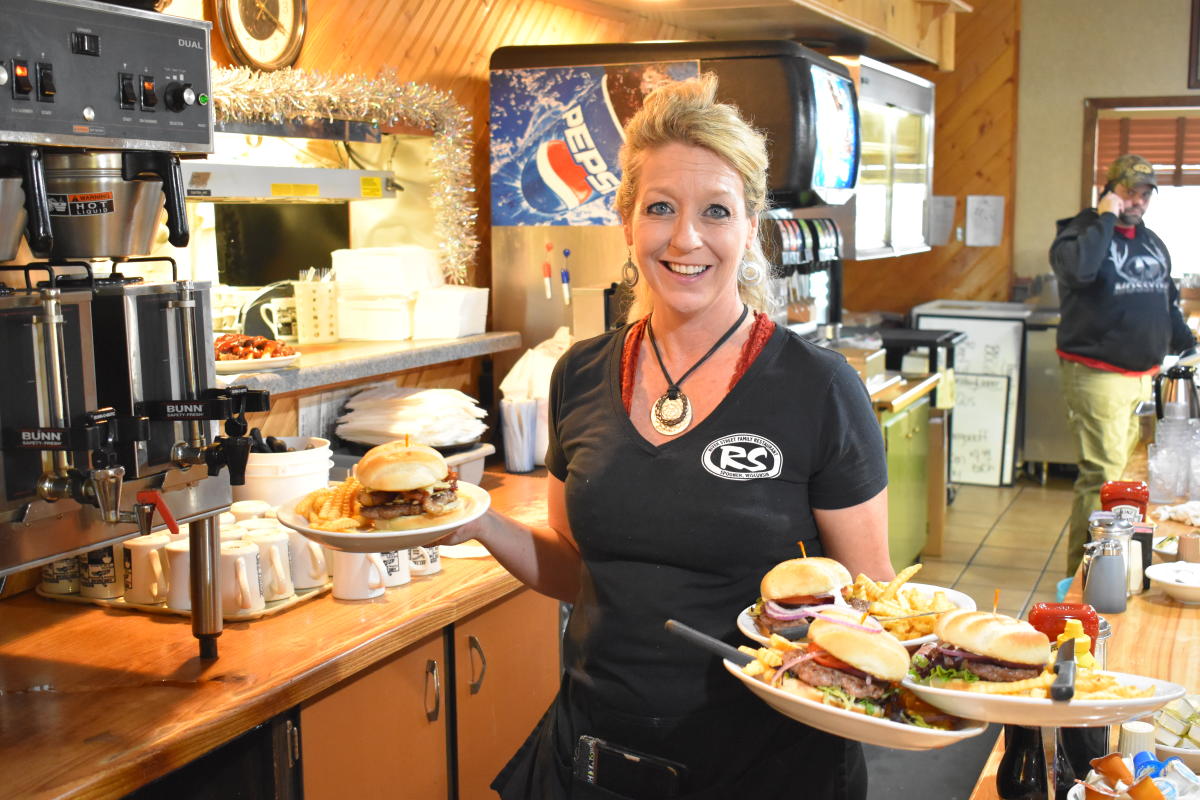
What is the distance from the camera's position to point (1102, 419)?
5.92 metres

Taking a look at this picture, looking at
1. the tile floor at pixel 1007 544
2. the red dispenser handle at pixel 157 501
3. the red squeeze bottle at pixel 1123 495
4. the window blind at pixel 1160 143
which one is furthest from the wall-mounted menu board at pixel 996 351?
the red dispenser handle at pixel 157 501

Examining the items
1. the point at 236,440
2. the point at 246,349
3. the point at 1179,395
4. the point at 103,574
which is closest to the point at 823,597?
the point at 236,440

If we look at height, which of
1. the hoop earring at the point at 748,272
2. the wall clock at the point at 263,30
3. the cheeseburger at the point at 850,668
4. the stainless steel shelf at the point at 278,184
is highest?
the wall clock at the point at 263,30

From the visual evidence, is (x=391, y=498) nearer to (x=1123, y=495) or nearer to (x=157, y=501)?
(x=157, y=501)

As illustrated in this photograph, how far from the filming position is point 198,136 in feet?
6.46

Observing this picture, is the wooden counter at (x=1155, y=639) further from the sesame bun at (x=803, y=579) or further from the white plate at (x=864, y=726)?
Result: the white plate at (x=864, y=726)

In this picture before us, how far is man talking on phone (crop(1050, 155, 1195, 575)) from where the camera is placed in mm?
5883

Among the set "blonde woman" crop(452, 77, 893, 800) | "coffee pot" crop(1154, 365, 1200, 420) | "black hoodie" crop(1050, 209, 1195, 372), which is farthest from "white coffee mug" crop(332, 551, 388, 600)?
"black hoodie" crop(1050, 209, 1195, 372)

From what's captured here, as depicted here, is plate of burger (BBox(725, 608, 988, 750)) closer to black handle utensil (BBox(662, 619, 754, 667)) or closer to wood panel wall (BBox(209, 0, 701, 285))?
black handle utensil (BBox(662, 619, 754, 667))

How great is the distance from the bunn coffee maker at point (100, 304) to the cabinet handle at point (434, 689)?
0.72 meters

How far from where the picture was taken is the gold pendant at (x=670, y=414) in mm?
1881

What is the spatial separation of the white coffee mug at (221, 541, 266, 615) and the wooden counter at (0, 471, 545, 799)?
0.13 ft

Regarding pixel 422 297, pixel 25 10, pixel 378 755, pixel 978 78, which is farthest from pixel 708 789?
pixel 978 78

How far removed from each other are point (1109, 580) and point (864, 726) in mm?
1581
